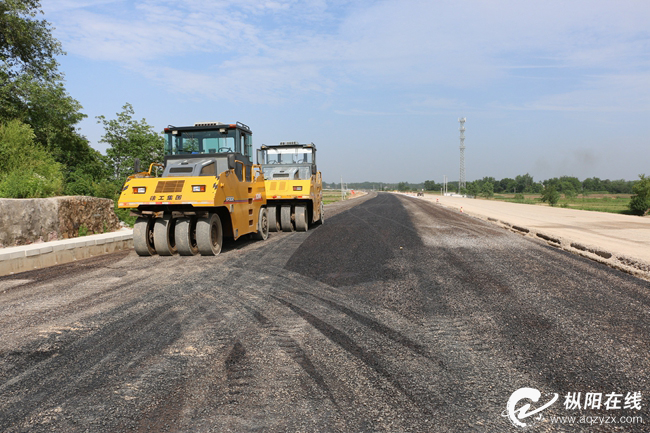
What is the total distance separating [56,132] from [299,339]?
17776 millimetres

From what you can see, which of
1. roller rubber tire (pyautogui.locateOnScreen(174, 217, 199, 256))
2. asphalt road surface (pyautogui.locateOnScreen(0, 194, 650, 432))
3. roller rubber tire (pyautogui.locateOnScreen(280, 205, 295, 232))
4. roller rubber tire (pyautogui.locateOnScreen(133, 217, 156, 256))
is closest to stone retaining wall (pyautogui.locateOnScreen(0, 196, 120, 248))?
asphalt road surface (pyautogui.locateOnScreen(0, 194, 650, 432))

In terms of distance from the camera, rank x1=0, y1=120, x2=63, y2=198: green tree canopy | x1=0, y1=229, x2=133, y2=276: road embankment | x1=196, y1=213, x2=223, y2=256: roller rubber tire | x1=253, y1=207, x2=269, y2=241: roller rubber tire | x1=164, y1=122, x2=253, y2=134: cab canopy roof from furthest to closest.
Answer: x1=253, y1=207, x2=269, y2=241: roller rubber tire < x1=164, y1=122, x2=253, y2=134: cab canopy roof < x1=0, y1=120, x2=63, y2=198: green tree canopy < x1=196, y1=213, x2=223, y2=256: roller rubber tire < x1=0, y1=229, x2=133, y2=276: road embankment

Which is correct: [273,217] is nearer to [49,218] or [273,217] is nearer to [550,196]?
[49,218]

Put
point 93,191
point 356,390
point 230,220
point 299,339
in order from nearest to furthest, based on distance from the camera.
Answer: point 356,390, point 299,339, point 230,220, point 93,191

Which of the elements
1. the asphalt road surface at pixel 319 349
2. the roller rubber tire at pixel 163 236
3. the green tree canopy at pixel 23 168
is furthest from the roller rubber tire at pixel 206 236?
the green tree canopy at pixel 23 168

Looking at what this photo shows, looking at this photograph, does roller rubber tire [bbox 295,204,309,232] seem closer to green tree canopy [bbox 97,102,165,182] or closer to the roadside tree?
green tree canopy [bbox 97,102,165,182]

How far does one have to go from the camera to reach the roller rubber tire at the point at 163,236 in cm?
959

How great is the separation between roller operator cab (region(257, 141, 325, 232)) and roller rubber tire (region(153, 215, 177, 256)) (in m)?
5.39

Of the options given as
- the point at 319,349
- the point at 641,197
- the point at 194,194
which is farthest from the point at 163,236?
the point at 641,197

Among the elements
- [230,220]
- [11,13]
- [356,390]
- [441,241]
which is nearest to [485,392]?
[356,390]

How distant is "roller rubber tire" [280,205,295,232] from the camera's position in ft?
49.3

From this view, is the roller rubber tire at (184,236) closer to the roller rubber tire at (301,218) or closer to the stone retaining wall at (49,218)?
the stone retaining wall at (49,218)

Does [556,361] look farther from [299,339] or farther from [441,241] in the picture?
[441,241]

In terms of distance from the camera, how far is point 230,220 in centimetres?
1051
